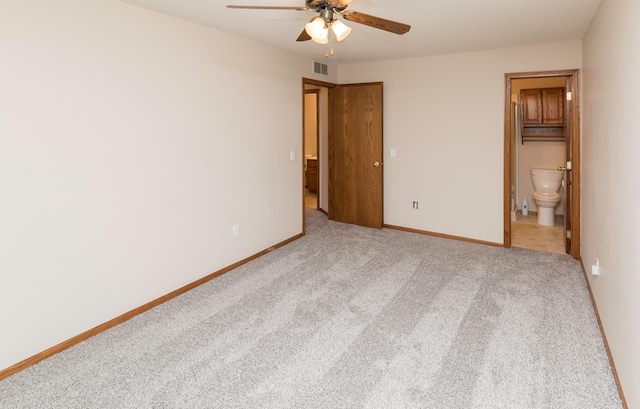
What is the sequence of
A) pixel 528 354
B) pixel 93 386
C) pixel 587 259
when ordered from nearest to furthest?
pixel 93 386 < pixel 528 354 < pixel 587 259

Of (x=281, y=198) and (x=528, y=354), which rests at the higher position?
(x=281, y=198)

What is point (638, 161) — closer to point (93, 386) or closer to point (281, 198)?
point (93, 386)

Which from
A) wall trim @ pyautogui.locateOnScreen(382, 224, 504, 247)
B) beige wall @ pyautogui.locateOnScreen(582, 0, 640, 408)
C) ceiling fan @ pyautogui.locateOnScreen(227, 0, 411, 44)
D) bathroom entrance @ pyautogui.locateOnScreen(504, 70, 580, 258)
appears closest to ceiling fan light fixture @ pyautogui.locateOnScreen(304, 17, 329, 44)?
ceiling fan @ pyautogui.locateOnScreen(227, 0, 411, 44)

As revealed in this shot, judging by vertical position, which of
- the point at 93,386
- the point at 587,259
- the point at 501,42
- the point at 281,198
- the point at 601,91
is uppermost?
the point at 501,42

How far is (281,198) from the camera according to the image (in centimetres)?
464

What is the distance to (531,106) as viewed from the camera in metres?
6.00

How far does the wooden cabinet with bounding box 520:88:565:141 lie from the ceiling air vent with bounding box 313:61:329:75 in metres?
3.15

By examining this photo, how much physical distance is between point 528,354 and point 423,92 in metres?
3.52

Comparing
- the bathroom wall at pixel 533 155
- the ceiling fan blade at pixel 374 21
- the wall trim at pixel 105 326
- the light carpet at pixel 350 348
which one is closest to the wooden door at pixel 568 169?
the light carpet at pixel 350 348

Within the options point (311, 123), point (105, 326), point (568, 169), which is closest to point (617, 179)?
point (568, 169)

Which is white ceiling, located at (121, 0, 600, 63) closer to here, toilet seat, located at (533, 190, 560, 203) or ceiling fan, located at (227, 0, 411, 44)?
ceiling fan, located at (227, 0, 411, 44)

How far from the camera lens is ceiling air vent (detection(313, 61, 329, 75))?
5043mm

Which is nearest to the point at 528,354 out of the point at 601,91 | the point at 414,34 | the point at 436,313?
the point at 436,313

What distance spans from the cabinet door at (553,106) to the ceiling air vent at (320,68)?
337 cm
